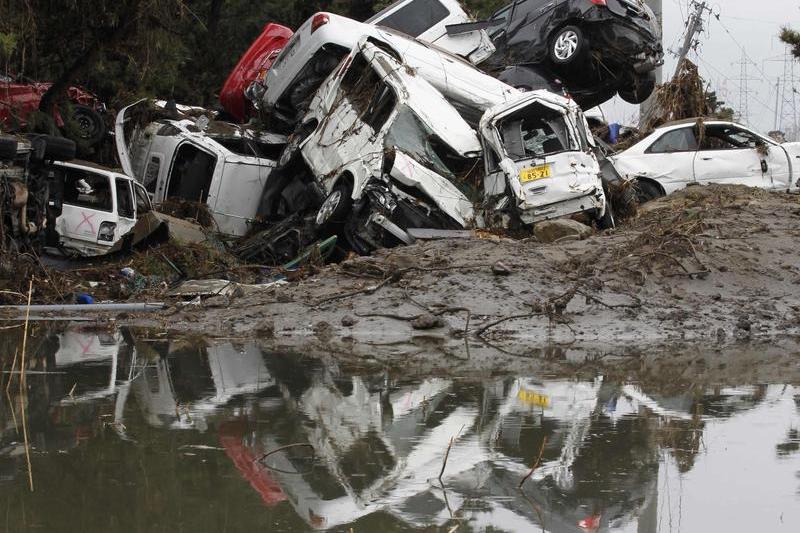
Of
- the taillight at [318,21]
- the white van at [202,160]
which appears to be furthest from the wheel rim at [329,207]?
the taillight at [318,21]

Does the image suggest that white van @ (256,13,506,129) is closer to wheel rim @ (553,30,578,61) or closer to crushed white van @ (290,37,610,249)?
crushed white van @ (290,37,610,249)

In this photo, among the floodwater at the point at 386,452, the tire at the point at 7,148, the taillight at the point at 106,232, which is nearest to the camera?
the floodwater at the point at 386,452

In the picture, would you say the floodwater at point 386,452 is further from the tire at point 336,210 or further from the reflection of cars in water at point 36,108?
the reflection of cars in water at point 36,108

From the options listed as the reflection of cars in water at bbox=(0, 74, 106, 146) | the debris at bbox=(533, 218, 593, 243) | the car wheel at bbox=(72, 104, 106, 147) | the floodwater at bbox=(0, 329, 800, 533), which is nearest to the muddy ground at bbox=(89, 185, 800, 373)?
the debris at bbox=(533, 218, 593, 243)

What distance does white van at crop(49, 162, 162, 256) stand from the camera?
1337 cm

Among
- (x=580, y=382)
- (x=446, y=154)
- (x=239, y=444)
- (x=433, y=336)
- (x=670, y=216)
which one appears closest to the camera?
(x=239, y=444)

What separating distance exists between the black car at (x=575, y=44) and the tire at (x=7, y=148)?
8153mm

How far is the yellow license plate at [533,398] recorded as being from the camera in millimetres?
6406

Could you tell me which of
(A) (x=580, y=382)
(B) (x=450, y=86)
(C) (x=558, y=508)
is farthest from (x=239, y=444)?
(B) (x=450, y=86)

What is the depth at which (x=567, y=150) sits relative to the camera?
12.8 m

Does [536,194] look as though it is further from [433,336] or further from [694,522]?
[694,522]

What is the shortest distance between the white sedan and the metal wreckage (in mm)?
A: 28

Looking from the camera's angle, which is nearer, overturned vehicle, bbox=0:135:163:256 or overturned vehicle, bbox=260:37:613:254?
overturned vehicle, bbox=0:135:163:256

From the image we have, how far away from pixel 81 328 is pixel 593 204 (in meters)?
5.70
